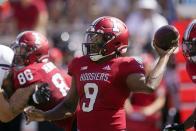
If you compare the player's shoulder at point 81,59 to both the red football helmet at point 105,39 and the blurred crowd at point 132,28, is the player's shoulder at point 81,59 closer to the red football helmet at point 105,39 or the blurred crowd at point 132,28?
the red football helmet at point 105,39

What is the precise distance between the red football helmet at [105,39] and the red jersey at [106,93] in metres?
0.11

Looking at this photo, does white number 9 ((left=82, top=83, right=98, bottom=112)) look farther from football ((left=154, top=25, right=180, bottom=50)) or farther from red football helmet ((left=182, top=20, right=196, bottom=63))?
red football helmet ((left=182, top=20, right=196, bottom=63))

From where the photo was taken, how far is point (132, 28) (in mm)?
9312

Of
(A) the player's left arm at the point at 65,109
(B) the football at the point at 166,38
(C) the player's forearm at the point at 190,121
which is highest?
(B) the football at the point at 166,38

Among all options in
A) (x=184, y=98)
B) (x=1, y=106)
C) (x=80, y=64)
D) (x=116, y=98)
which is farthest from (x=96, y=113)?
(x=184, y=98)

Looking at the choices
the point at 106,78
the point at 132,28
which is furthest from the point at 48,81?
the point at 132,28

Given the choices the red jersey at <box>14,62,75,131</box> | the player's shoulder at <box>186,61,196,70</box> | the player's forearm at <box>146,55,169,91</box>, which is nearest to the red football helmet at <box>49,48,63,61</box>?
the red jersey at <box>14,62,75,131</box>

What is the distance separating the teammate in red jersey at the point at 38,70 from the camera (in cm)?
538

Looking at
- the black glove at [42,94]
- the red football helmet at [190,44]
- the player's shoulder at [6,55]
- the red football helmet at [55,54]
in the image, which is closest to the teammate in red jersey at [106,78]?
the black glove at [42,94]

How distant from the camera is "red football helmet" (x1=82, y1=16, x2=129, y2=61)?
475 centimetres

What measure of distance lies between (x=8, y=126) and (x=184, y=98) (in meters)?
2.75

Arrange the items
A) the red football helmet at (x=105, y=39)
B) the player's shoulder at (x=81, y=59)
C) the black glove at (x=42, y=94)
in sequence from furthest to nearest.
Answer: the black glove at (x=42, y=94) → the player's shoulder at (x=81, y=59) → the red football helmet at (x=105, y=39)

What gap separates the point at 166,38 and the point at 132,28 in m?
4.79

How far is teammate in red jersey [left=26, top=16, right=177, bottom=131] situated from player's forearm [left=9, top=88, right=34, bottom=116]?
1.40ft
